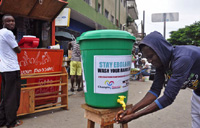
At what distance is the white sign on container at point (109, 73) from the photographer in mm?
1556

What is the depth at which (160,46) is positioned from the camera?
134 centimetres

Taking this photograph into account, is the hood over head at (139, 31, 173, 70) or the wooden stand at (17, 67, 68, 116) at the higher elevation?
the hood over head at (139, 31, 173, 70)

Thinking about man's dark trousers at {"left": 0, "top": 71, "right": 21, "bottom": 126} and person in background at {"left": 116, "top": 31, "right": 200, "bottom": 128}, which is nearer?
person in background at {"left": 116, "top": 31, "right": 200, "bottom": 128}

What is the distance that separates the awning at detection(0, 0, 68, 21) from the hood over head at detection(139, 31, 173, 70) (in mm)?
3685

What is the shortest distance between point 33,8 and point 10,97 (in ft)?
8.60

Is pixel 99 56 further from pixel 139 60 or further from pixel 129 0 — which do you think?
pixel 129 0

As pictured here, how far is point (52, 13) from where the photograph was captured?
471 centimetres

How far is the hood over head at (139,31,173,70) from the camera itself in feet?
4.37

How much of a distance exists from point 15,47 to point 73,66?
244cm

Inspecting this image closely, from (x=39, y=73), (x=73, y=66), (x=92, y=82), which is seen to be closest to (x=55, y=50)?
(x=39, y=73)

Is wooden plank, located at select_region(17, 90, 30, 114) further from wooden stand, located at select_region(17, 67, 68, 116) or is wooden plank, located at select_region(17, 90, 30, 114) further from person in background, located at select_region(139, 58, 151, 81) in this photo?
person in background, located at select_region(139, 58, 151, 81)

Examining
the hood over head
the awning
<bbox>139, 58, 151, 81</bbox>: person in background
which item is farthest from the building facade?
the hood over head

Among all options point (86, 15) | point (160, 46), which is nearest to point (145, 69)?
point (86, 15)

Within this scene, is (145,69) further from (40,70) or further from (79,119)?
(40,70)
